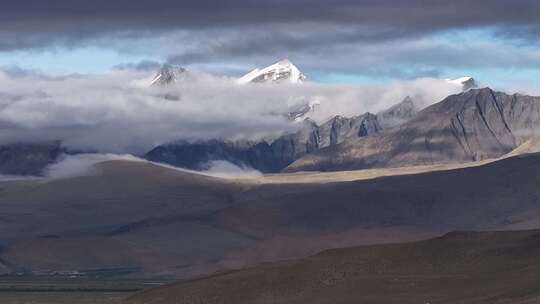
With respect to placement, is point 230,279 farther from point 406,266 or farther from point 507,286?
point 507,286

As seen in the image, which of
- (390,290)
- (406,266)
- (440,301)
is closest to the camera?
(440,301)

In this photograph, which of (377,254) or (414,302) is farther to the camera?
(377,254)

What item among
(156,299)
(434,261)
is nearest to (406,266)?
(434,261)

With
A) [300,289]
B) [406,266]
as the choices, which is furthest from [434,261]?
[300,289]

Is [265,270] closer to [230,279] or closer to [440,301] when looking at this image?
[230,279]

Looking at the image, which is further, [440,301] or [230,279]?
[230,279]

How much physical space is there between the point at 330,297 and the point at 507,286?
17121 mm

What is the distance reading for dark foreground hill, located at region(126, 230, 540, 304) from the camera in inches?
5728

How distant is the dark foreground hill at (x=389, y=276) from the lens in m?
146

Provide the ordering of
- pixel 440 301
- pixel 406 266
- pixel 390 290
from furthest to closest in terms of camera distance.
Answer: pixel 406 266
pixel 390 290
pixel 440 301

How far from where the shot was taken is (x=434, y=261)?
531 ft

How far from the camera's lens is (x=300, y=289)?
155000mm

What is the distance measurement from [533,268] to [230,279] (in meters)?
31.7

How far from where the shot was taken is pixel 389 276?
509 feet
